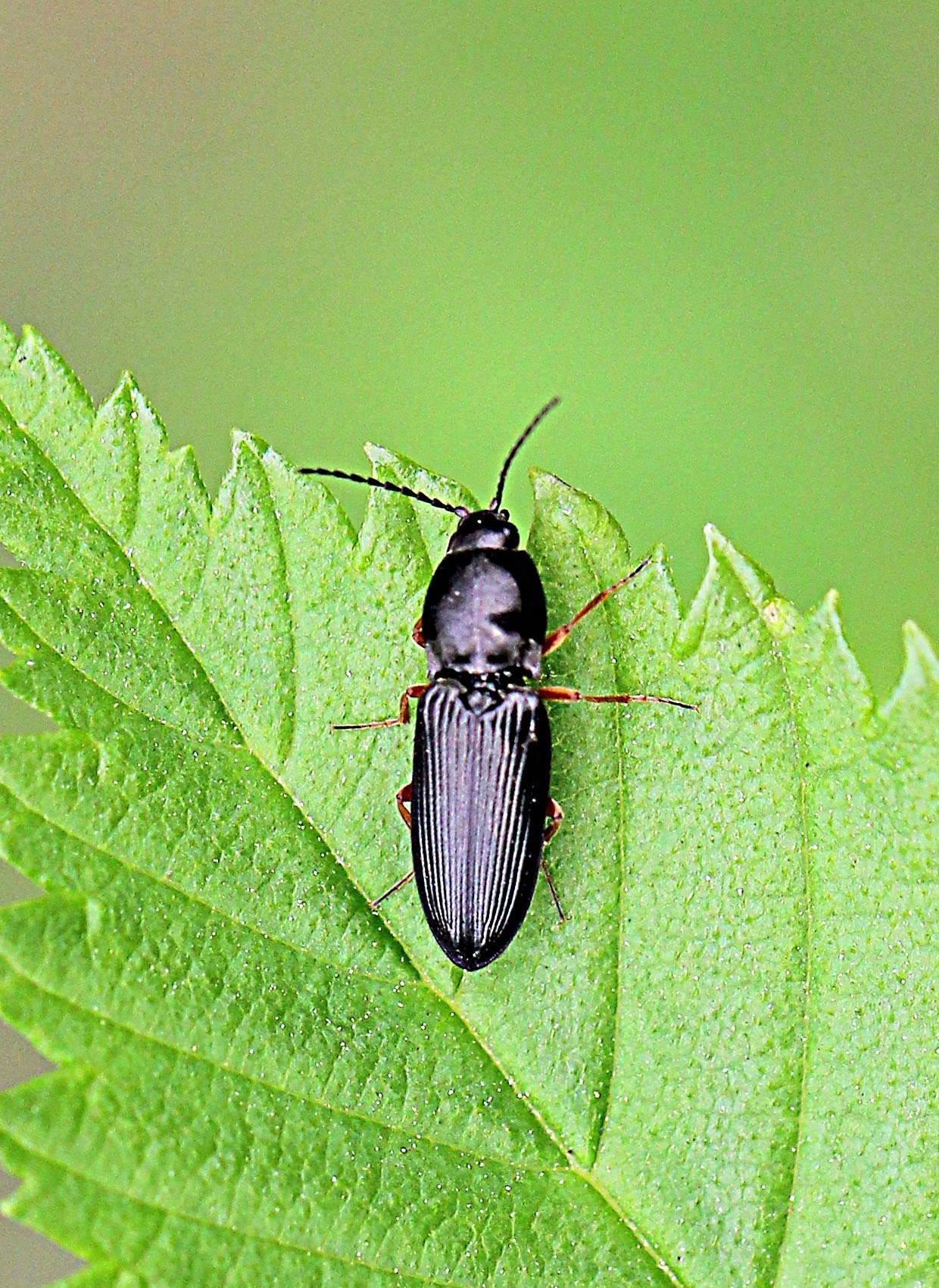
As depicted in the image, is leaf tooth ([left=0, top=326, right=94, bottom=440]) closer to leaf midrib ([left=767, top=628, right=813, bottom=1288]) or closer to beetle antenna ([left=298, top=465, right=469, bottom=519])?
beetle antenna ([left=298, top=465, right=469, bottom=519])

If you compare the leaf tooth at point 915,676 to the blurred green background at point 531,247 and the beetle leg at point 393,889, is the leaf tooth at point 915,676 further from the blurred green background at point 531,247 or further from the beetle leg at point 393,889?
the blurred green background at point 531,247

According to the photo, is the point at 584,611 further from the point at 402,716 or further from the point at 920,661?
the point at 920,661

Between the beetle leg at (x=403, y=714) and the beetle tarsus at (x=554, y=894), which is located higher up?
the beetle leg at (x=403, y=714)

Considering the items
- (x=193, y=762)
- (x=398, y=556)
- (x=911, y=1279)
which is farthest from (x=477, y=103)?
(x=911, y=1279)

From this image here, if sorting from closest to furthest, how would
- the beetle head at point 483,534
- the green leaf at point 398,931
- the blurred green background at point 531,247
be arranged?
1. the green leaf at point 398,931
2. the beetle head at point 483,534
3. the blurred green background at point 531,247

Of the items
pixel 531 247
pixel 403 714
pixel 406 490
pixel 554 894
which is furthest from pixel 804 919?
pixel 531 247

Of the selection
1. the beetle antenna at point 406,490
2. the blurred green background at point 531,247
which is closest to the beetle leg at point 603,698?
the beetle antenna at point 406,490

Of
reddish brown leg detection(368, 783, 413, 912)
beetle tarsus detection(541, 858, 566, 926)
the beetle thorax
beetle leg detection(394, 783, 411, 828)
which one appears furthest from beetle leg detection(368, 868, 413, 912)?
the beetle thorax
